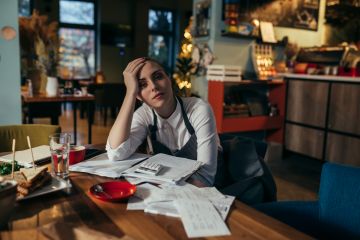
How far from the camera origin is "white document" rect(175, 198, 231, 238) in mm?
862

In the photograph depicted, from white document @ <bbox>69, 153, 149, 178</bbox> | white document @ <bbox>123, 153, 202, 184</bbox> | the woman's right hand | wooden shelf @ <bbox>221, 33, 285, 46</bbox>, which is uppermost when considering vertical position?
wooden shelf @ <bbox>221, 33, 285, 46</bbox>

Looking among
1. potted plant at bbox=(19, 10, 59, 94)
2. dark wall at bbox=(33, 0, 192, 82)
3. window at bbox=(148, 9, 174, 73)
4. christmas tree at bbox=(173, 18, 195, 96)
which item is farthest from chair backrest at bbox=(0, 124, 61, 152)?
window at bbox=(148, 9, 174, 73)

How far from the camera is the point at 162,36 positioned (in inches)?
445

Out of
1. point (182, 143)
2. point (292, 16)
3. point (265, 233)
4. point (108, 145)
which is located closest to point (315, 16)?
point (292, 16)

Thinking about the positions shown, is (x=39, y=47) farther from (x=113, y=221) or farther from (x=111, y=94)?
(x=113, y=221)

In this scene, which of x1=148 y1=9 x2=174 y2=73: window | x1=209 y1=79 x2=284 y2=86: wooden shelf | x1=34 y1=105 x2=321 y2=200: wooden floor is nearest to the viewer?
x1=34 y1=105 x2=321 y2=200: wooden floor

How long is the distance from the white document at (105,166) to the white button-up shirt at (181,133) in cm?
4

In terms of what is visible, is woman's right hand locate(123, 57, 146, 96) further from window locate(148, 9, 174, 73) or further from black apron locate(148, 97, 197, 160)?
window locate(148, 9, 174, 73)

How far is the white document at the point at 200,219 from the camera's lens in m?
0.86

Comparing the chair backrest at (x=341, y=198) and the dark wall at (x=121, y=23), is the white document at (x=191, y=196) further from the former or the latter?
the dark wall at (x=121, y=23)

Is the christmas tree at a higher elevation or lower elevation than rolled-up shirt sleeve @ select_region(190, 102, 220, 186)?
higher

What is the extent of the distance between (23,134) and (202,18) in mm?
3049

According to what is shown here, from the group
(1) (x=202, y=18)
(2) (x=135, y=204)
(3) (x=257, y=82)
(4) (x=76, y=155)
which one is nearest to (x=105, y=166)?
(4) (x=76, y=155)

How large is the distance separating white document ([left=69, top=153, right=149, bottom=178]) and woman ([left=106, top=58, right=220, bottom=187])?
0.04m
